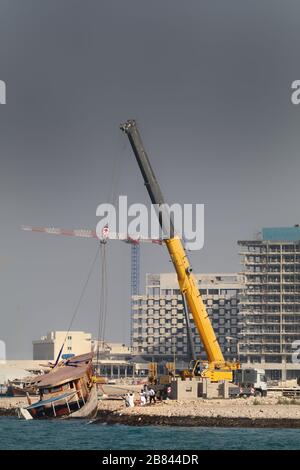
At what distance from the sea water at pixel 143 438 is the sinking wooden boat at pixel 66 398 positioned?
8699 millimetres

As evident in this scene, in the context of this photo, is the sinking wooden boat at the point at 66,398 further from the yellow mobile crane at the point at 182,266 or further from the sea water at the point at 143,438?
the sea water at the point at 143,438

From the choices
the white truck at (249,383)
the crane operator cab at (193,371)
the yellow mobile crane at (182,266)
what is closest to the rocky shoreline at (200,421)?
the crane operator cab at (193,371)

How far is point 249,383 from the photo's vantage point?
106 meters

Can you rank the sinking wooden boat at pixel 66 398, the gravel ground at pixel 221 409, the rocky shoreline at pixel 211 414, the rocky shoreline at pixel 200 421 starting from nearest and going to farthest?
the rocky shoreline at pixel 200 421, the rocky shoreline at pixel 211 414, the gravel ground at pixel 221 409, the sinking wooden boat at pixel 66 398

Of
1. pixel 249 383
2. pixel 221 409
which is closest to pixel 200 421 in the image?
pixel 221 409

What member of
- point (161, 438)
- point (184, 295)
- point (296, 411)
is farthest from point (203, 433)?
point (184, 295)

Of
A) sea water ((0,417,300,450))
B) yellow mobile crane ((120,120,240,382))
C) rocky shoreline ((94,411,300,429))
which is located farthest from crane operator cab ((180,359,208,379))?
sea water ((0,417,300,450))

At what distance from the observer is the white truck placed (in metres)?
103

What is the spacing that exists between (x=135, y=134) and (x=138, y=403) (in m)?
20.5

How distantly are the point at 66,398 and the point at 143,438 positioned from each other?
2477 centimetres

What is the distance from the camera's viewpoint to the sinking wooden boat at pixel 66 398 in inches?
3782

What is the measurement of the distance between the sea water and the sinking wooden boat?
28.5 ft
